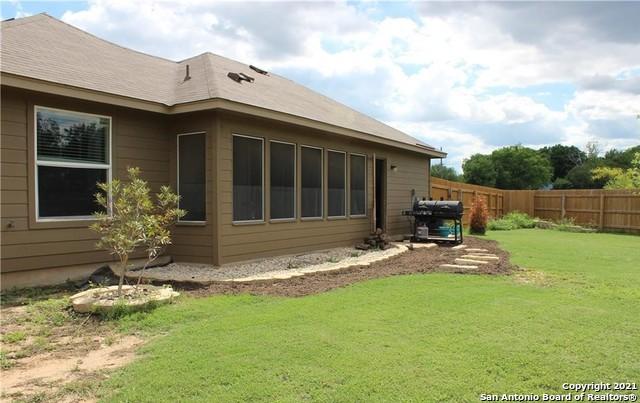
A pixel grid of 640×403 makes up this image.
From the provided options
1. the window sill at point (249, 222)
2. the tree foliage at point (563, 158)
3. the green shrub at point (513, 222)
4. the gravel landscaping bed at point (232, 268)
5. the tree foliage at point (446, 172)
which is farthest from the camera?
the tree foliage at point (563, 158)

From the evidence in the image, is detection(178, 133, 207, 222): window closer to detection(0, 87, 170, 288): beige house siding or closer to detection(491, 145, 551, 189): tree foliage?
detection(0, 87, 170, 288): beige house siding

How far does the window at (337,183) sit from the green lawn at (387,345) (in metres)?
4.40

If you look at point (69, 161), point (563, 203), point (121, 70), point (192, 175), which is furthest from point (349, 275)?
point (563, 203)

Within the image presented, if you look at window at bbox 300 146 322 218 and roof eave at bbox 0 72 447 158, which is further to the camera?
window at bbox 300 146 322 218

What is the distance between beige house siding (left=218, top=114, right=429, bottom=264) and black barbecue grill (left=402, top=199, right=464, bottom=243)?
0.94m

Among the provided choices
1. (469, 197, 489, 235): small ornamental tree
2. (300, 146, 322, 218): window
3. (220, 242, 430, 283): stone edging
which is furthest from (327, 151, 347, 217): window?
(469, 197, 489, 235): small ornamental tree

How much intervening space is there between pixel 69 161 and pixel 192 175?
1.90 meters

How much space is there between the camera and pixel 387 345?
12.3 ft

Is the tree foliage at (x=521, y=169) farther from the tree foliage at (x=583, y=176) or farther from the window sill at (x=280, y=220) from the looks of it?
the window sill at (x=280, y=220)

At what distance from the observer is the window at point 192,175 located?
7578 mm

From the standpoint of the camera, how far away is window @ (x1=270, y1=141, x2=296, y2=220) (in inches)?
340

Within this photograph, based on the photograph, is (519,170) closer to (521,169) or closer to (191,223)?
(521,169)

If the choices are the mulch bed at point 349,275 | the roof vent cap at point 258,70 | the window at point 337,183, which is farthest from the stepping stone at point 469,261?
the roof vent cap at point 258,70

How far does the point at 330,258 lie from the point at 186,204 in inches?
117
